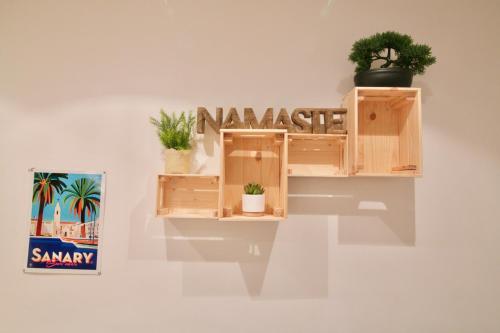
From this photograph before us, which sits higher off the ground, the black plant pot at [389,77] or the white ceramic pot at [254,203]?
the black plant pot at [389,77]

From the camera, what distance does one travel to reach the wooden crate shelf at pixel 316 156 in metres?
1.47

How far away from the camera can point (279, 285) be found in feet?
4.83

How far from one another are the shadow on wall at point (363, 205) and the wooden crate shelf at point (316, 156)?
0.06m

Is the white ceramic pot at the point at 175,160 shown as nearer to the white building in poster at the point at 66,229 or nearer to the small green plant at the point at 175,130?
the small green plant at the point at 175,130

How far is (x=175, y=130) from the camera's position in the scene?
1.42 m

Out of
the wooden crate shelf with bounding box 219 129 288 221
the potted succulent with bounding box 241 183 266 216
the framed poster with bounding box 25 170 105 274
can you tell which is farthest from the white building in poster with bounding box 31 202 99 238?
the potted succulent with bounding box 241 183 266 216

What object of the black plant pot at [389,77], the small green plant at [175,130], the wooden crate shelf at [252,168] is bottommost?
the wooden crate shelf at [252,168]

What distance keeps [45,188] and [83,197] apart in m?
0.21

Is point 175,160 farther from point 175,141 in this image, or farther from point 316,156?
point 316,156

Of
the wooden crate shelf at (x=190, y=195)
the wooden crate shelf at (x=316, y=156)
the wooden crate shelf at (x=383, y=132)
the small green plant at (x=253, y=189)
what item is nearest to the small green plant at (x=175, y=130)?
the wooden crate shelf at (x=190, y=195)

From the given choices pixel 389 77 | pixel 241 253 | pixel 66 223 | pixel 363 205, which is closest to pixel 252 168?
pixel 241 253

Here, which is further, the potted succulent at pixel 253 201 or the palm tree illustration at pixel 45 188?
the palm tree illustration at pixel 45 188

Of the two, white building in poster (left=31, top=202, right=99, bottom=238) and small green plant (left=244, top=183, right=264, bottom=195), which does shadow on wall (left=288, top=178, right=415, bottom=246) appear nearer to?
small green plant (left=244, top=183, right=264, bottom=195)

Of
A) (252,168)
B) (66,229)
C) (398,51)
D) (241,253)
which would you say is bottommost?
(241,253)
